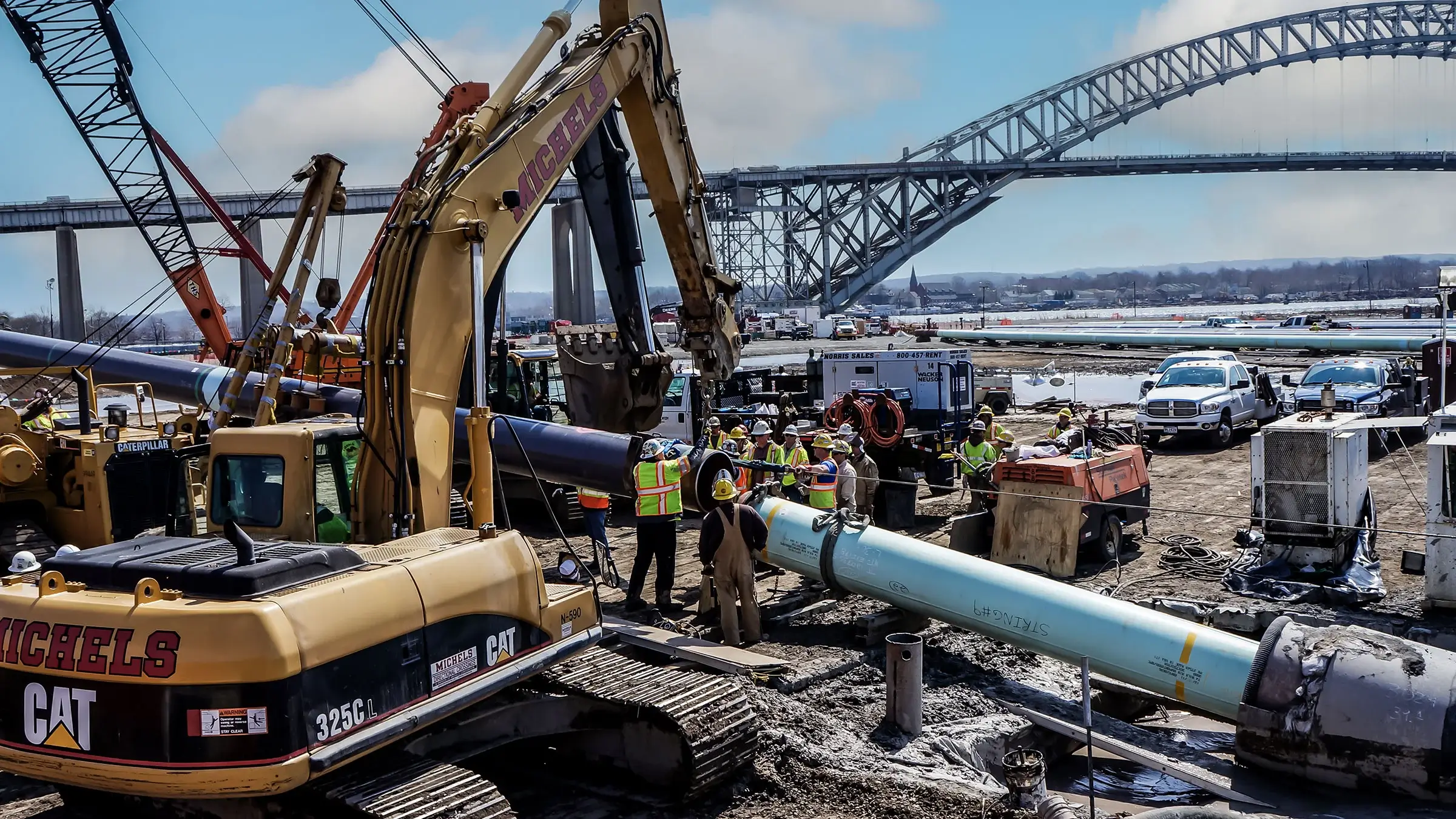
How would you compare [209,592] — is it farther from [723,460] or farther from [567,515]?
[567,515]

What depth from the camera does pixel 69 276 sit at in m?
76.6

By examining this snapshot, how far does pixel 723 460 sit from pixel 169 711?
232 inches

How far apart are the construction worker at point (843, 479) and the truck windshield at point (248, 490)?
9015mm

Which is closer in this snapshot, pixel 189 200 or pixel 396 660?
pixel 396 660

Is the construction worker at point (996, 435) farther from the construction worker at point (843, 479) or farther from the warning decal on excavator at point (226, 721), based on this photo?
the warning decal on excavator at point (226, 721)

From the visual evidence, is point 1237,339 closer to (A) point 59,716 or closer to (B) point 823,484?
(B) point 823,484

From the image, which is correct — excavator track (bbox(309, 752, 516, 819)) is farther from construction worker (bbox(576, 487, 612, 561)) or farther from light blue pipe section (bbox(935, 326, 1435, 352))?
light blue pipe section (bbox(935, 326, 1435, 352))

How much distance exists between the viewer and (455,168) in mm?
9594

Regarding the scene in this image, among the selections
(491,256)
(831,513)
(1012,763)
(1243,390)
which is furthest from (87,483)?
(1243,390)

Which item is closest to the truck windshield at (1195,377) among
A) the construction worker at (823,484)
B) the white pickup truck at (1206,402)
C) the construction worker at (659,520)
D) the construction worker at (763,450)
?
the white pickup truck at (1206,402)

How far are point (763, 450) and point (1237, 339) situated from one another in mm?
46418

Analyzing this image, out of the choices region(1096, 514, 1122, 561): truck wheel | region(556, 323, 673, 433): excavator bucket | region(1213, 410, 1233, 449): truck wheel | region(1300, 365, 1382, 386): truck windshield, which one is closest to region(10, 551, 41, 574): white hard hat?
region(556, 323, 673, 433): excavator bucket

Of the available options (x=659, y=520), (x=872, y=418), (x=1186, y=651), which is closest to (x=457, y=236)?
(x=659, y=520)

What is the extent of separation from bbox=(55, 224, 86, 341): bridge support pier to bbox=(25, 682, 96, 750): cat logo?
77.9 m
